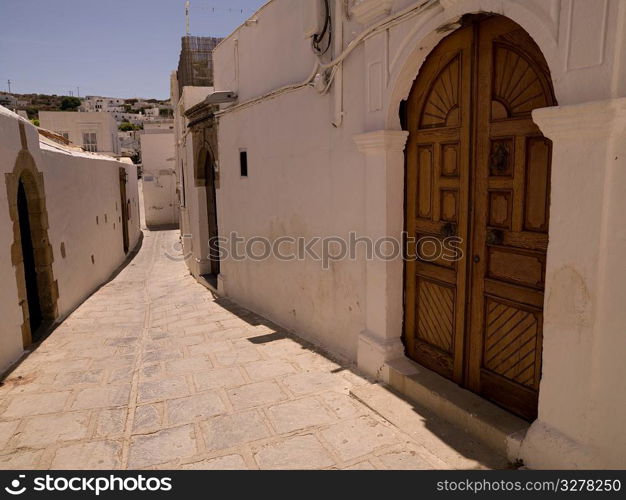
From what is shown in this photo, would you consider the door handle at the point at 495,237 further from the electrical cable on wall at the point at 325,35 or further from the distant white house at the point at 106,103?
the distant white house at the point at 106,103

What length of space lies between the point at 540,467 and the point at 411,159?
2.32 m

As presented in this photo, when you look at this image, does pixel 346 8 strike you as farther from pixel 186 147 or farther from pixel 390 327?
pixel 186 147

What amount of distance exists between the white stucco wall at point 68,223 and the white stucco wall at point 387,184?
2.75m

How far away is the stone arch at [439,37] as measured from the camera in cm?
244

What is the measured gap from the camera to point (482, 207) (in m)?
3.10

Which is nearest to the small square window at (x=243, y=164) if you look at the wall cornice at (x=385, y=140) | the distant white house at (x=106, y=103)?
the wall cornice at (x=385, y=140)

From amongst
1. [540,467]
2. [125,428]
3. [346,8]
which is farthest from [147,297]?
[540,467]

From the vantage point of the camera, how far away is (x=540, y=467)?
2.58 m

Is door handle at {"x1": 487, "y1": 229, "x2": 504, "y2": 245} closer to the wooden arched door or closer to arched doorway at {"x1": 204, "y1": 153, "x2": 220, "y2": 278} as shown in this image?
the wooden arched door

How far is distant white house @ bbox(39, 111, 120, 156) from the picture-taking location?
24.7 meters

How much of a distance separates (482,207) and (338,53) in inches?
88.4

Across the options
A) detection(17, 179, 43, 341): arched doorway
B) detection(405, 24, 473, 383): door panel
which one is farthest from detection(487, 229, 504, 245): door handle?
detection(17, 179, 43, 341): arched doorway

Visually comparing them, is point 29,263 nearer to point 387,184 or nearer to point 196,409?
point 196,409

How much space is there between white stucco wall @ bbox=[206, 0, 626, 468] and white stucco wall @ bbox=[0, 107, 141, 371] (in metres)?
2.75
